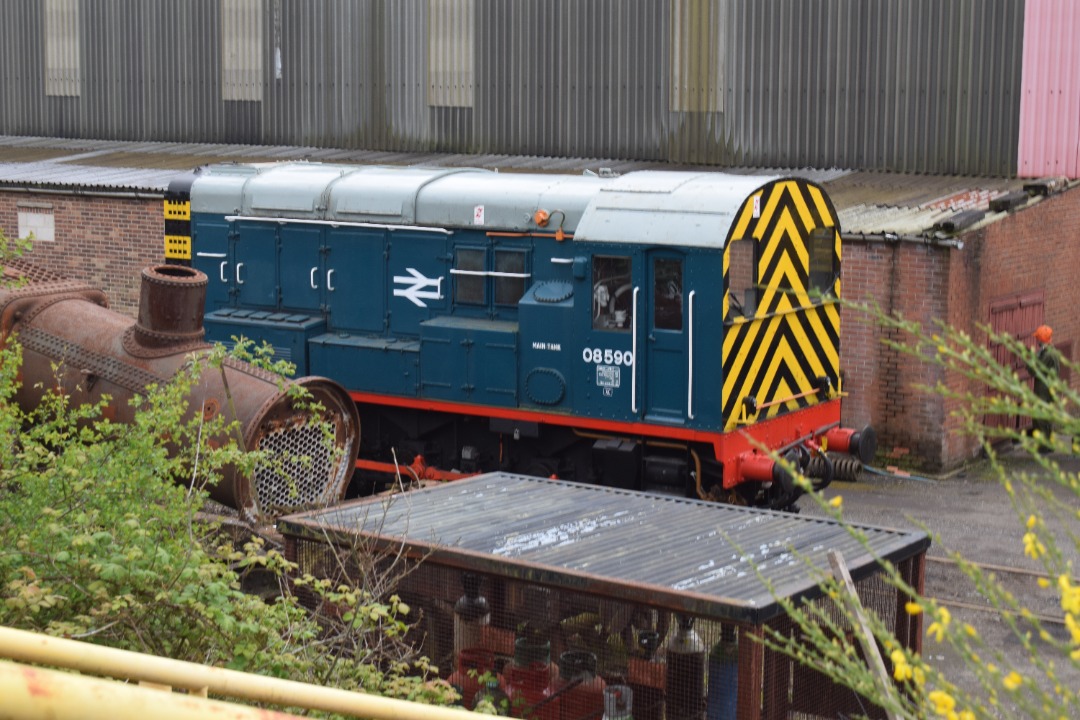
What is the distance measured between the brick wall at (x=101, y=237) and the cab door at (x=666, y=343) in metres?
11.0

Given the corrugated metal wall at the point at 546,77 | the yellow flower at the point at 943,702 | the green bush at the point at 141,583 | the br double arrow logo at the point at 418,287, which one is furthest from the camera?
the corrugated metal wall at the point at 546,77

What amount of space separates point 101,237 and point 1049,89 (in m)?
13.8

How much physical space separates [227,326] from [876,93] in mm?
10016

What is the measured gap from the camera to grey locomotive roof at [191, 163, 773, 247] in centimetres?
1213

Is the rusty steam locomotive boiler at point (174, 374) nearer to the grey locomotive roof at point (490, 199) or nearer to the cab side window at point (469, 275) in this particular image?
the cab side window at point (469, 275)

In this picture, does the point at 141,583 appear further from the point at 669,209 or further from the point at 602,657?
the point at 669,209

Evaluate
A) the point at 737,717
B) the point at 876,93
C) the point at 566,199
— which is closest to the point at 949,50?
the point at 876,93

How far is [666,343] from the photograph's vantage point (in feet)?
39.9

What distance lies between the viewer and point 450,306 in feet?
44.7

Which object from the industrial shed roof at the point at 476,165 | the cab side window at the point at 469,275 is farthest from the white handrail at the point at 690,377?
the industrial shed roof at the point at 476,165

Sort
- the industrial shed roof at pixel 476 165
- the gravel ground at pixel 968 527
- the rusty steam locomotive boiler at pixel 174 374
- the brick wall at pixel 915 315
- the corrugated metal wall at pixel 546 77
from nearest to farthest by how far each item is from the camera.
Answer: the gravel ground at pixel 968 527
the rusty steam locomotive boiler at pixel 174 374
the brick wall at pixel 915 315
the industrial shed roof at pixel 476 165
the corrugated metal wall at pixel 546 77

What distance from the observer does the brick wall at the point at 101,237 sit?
70.1 feet

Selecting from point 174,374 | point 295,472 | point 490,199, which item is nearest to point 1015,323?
point 490,199

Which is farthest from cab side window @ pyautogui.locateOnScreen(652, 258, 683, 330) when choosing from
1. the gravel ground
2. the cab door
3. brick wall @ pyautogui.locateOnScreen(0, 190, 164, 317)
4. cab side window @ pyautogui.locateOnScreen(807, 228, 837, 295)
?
brick wall @ pyautogui.locateOnScreen(0, 190, 164, 317)
